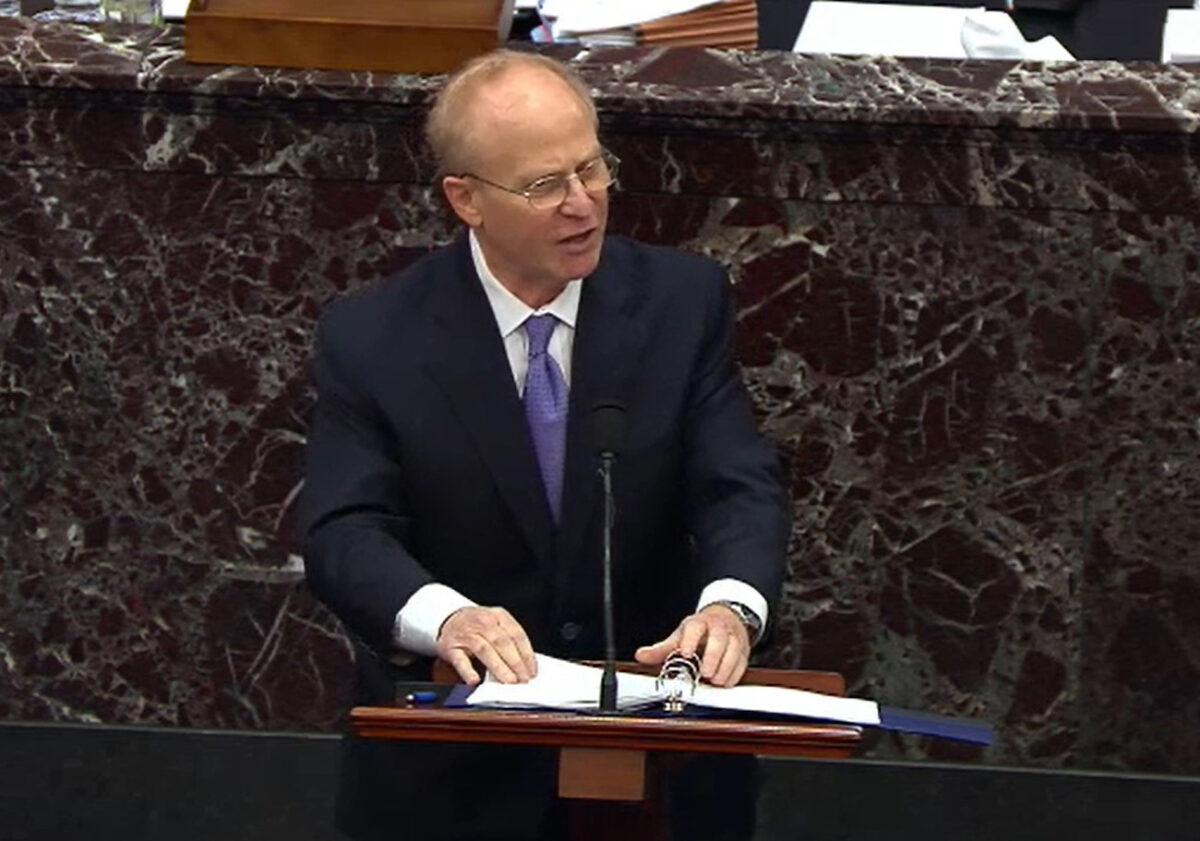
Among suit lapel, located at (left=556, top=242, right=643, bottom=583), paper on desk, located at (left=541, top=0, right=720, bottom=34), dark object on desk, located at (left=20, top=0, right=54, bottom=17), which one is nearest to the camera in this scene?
suit lapel, located at (left=556, top=242, right=643, bottom=583)

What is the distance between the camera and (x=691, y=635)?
11.1 feet

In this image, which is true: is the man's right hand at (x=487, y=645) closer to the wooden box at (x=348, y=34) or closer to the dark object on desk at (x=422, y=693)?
the dark object on desk at (x=422, y=693)

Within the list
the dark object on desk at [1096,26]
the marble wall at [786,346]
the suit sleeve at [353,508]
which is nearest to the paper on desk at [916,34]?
the marble wall at [786,346]

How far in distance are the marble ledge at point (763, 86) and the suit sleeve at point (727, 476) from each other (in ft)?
2.32

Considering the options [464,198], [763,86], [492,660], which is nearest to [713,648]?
[492,660]

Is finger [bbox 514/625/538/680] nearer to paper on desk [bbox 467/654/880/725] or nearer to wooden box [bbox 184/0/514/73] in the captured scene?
paper on desk [bbox 467/654/880/725]

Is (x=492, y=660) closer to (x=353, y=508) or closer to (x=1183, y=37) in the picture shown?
(x=353, y=508)

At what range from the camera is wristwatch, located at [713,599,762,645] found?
3477 millimetres

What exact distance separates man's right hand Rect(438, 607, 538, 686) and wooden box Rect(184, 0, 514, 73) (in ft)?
4.49

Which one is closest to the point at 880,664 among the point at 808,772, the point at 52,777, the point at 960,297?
the point at 808,772

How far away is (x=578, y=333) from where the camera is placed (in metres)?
3.75

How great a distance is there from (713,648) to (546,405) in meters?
0.55

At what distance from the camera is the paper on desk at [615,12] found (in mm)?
4859

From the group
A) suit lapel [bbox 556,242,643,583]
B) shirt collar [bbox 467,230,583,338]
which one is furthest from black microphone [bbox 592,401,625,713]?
shirt collar [bbox 467,230,583,338]
